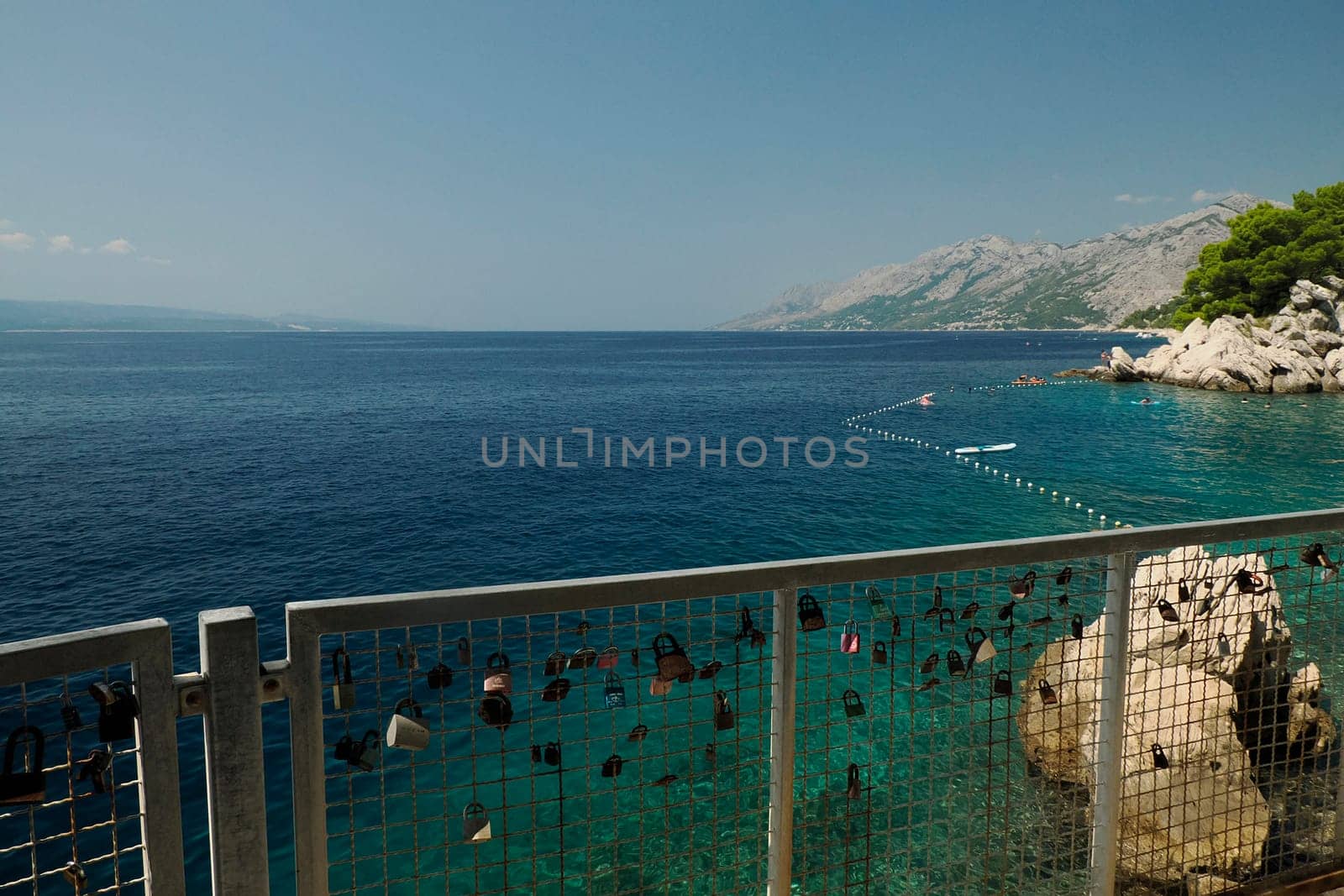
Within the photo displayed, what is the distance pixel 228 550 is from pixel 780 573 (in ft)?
82.7

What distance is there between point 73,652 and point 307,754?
0.57 metres

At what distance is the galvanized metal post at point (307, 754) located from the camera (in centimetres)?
203

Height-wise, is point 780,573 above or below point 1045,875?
above

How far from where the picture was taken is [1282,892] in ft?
11.6

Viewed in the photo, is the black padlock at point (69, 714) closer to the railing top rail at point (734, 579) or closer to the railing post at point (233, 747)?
the railing post at point (233, 747)

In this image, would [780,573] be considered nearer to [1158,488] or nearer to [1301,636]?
[1301,636]

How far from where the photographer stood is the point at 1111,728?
122 inches

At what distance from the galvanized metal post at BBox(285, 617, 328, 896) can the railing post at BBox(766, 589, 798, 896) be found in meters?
1.20

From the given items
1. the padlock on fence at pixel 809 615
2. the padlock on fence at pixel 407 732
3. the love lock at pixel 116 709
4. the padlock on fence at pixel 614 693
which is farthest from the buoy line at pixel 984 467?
the love lock at pixel 116 709

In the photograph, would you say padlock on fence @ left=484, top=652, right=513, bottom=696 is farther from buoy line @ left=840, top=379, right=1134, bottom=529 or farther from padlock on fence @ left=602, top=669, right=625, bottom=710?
buoy line @ left=840, top=379, right=1134, bottom=529

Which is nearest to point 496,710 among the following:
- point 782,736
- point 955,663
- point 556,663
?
point 556,663

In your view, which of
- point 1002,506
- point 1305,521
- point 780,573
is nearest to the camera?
point 780,573

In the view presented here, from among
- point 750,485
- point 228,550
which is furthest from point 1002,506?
point 228,550

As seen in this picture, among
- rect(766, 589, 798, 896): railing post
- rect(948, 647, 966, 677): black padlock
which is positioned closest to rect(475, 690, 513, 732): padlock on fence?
rect(766, 589, 798, 896): railing post
